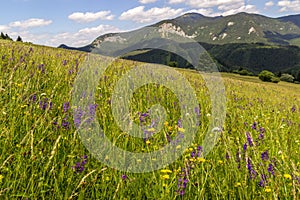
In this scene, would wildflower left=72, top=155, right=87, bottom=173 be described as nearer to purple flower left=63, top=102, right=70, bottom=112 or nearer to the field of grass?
the field of grass

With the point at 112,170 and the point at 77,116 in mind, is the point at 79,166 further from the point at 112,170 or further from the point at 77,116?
the point at 77,116

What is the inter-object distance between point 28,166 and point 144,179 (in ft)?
2.89

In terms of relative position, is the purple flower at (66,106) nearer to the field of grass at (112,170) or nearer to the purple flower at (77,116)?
the field of grass at (112,170)

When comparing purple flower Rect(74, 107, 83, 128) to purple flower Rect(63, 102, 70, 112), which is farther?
purple flower Rect(63, 102, 70, 112)

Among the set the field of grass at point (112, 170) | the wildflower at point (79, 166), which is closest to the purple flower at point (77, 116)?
the field of grass at point (112, 170)

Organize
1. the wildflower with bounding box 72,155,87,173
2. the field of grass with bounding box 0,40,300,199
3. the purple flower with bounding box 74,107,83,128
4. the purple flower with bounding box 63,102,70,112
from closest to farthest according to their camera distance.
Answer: the field of grass with bounding box 0,40,300,199 < the wildflower with bounding box 72,155,87,173 < the purple flower with bounding box 74,107,83,128 < the purple flower with bounding box 63,102,70,112

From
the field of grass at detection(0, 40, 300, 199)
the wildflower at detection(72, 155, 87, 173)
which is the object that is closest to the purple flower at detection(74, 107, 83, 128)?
the field of grass at detection(0, 40, 300, 199)

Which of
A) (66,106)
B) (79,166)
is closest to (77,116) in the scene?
(66,106)

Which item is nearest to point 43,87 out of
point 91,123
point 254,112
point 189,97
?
point 91,123

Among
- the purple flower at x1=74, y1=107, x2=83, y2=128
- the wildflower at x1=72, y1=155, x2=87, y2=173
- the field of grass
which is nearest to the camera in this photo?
the field of grass

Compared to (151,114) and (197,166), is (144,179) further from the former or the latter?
(151,114)

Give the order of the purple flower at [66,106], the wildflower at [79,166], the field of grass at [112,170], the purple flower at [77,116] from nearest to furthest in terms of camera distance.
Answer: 1. the field of grass at [112,170]
2. the wildflower at [79,166]
3. the purple flower at [77,116]
4. the purple flower at [66,106]

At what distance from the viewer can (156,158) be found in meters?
2.65

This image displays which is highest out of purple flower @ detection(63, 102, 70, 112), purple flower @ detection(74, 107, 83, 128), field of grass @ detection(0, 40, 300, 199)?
purple flower @ detection(63, 102, 70, 112)
